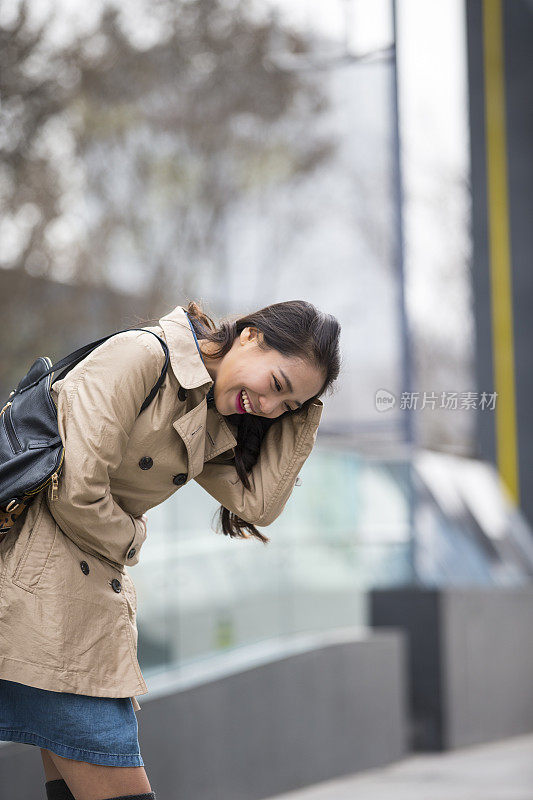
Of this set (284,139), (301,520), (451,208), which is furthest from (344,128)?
(451,208)

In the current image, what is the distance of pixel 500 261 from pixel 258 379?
377 inches

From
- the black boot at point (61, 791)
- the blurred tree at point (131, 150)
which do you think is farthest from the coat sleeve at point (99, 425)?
the blurred tree at point (131, 150)

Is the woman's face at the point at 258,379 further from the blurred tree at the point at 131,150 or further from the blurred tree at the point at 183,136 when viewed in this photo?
the blurred tree at the point at 183,136

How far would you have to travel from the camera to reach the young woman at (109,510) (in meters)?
1.94

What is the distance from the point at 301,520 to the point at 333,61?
383 centimetres

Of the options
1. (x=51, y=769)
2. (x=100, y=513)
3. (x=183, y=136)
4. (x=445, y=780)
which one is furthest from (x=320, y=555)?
(x=100, y=513)

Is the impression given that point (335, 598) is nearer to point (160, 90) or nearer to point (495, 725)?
point (495, 725)

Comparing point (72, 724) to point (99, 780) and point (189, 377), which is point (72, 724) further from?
point (189, 377)

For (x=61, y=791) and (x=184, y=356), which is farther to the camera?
(x=61, y=791)

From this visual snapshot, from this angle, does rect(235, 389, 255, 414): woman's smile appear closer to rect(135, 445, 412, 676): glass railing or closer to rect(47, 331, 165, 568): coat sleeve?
rect(47, 331, 165, 568): coat sleeve

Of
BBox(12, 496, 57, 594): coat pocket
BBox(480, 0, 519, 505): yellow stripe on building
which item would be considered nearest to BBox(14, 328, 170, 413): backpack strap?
BBox(12, 496, 57, 594): coat pocket

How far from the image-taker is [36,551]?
1.97 m

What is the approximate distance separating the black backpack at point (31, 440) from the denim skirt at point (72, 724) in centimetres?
32

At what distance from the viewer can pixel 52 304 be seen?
7734 millimetres
